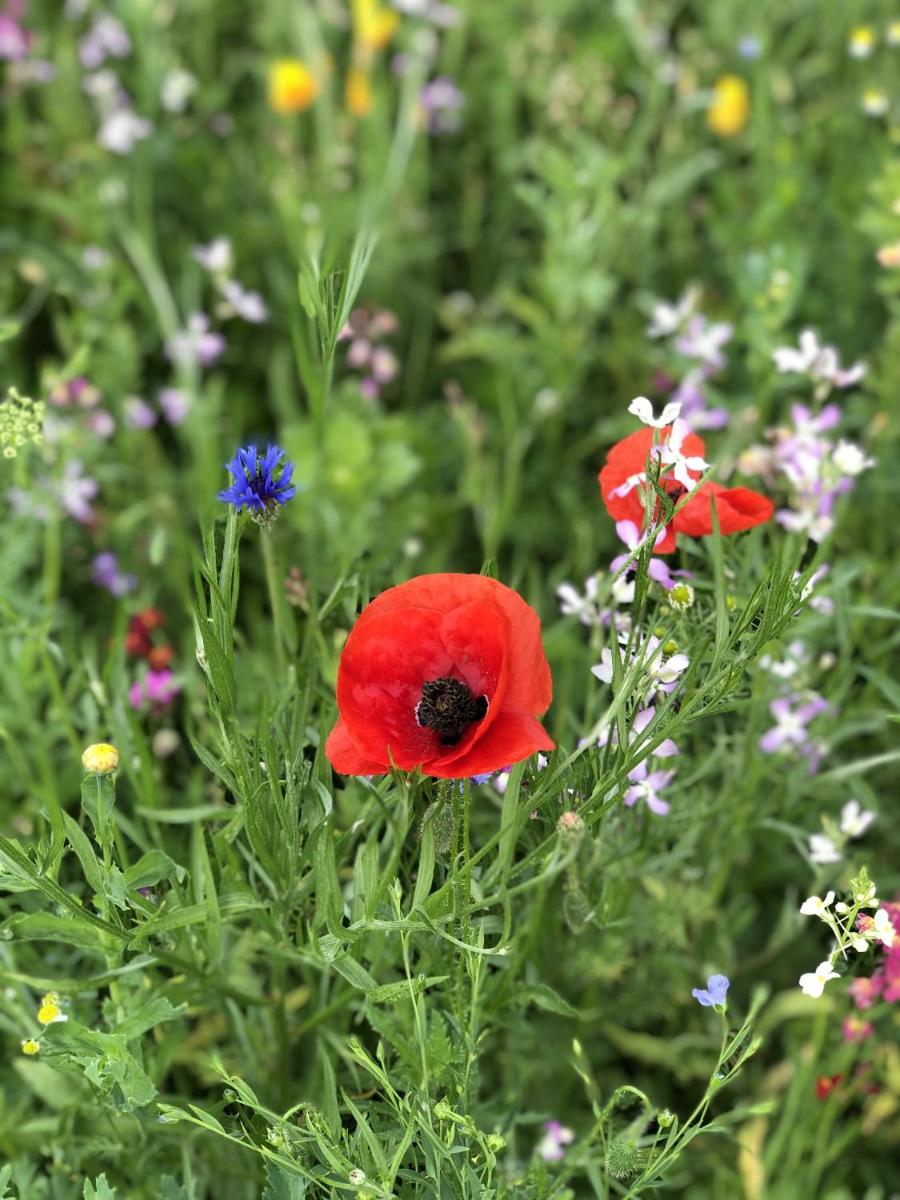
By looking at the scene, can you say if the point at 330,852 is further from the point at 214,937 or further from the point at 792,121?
the point at 792,121

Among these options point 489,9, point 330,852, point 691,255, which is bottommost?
point 330,852

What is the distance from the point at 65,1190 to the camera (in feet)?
3.75

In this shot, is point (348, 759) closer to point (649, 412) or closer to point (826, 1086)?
point (649, 412)

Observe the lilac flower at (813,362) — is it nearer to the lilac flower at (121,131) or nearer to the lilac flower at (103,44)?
the lilac flower at (121,131)

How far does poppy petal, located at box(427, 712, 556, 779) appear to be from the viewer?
83 cm

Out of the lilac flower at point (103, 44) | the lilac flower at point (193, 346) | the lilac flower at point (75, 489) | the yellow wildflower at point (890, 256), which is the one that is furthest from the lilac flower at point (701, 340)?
the lilac flower at point (103, 44)

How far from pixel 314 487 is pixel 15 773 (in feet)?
1.71

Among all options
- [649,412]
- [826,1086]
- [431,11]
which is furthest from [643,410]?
[431,11]

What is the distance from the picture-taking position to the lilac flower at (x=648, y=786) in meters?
→ 1.06

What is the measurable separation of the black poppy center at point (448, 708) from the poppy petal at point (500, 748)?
48mm

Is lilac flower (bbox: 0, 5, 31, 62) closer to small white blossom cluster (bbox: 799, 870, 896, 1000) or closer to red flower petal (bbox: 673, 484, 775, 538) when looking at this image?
red flower petal (bbox: 673, 484, 775, 538)

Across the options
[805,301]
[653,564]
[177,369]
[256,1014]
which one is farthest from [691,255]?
[256,1014]

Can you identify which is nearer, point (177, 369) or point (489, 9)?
point (177, 369)

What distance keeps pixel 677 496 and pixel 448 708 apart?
242 mm
